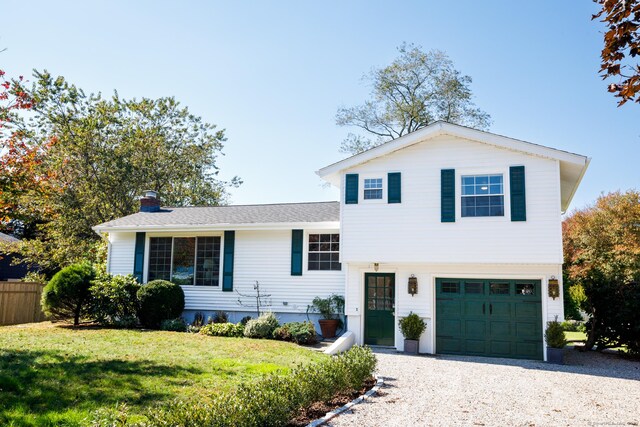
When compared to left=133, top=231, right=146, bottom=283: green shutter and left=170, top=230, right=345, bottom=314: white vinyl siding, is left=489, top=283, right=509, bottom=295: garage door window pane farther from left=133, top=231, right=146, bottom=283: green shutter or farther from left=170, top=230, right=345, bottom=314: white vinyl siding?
left=133, top=231, right=146, bottom=283: green shutter

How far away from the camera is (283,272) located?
15.5m

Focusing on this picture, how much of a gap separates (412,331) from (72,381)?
324 inches

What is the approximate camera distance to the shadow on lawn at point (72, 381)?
6.02m

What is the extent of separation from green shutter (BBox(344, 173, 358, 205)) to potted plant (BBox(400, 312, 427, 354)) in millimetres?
3470

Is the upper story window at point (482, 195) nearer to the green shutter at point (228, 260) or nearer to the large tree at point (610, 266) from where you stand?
the large tree at point (610, 266)

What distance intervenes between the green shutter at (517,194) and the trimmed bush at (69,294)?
12453 millimetres

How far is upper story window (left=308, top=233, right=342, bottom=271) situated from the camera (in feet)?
49.9

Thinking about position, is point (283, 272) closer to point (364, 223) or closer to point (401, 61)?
point (364, 223)

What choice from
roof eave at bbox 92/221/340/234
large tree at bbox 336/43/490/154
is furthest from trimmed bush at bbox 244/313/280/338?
large tree at bbox 336/43/490/154

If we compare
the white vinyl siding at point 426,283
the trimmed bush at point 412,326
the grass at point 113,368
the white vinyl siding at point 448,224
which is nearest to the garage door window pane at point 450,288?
the white vinyl siding at point 426,283

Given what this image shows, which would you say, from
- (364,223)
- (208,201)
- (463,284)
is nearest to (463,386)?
(463,284)

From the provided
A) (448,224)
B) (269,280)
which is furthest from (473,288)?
(269,280)

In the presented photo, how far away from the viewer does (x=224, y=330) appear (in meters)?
13.9

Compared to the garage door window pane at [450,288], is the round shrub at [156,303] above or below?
below
